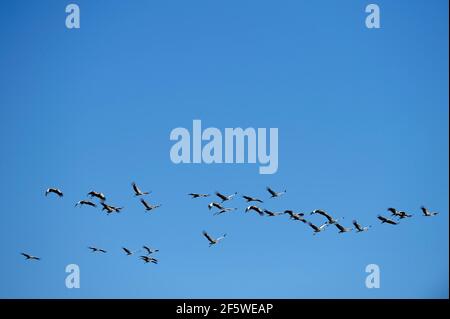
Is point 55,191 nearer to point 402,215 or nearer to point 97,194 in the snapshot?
point 97,194

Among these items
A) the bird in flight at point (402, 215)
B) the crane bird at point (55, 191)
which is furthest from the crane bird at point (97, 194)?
the bird in flight at point (402, 215)

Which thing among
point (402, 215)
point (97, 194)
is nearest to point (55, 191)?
point (97, 194)

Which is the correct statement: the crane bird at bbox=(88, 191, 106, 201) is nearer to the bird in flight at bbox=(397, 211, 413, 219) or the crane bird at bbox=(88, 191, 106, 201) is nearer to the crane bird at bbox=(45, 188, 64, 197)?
the crane bird at bbox=(45, 188, 64, 197)

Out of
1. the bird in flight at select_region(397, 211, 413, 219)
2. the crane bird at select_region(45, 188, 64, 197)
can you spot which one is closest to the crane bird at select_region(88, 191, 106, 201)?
the crane bird at select_region(45, 188, 64, 197)

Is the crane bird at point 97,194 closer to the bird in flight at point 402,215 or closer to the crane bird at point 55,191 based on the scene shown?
the crane bird at point 55,191
